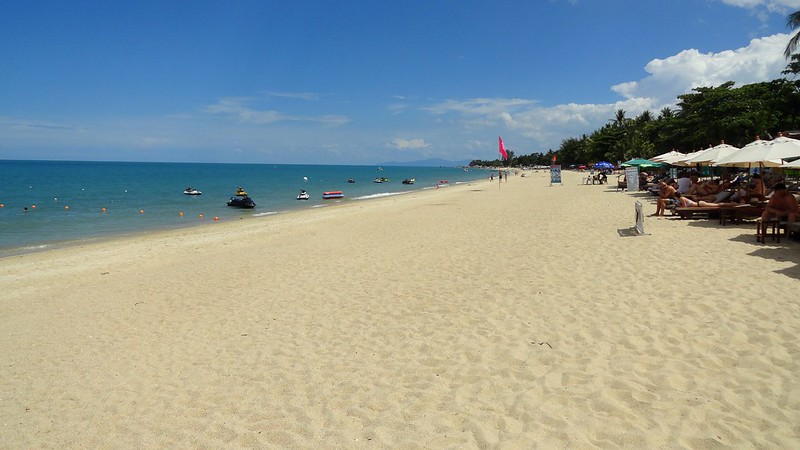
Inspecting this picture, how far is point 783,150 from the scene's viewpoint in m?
9.51

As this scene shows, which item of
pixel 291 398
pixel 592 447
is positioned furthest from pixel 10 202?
pixel 592 447

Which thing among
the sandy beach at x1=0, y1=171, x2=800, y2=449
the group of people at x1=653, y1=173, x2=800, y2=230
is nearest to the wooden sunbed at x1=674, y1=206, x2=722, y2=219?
the group of people at x1=653, y1=173, x2=800, y2=230

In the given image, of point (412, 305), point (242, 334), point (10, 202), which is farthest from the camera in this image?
point (10, 202)

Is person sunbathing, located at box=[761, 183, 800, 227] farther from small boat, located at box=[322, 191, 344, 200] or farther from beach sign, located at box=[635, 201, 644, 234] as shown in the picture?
small boat, located at box=[322, 191, 344, 200]

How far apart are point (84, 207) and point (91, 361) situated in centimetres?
3459

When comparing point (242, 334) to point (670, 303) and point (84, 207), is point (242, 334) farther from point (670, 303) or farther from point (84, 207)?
Result: point (84, 207)

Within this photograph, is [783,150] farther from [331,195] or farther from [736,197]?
[331,195]

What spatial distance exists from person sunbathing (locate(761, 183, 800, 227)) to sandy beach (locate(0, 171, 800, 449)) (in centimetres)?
54

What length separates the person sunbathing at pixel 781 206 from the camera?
8.60m

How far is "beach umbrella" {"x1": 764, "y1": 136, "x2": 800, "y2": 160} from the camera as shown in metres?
9.29

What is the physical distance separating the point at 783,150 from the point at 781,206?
1.60 m

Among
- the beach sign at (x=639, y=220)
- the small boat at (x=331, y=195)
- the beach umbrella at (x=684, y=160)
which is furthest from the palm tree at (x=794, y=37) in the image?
the small boat at (x=331, y=195)

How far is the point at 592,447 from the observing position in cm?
306

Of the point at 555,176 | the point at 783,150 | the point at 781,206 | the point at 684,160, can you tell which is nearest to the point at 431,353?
the point at 781,206
